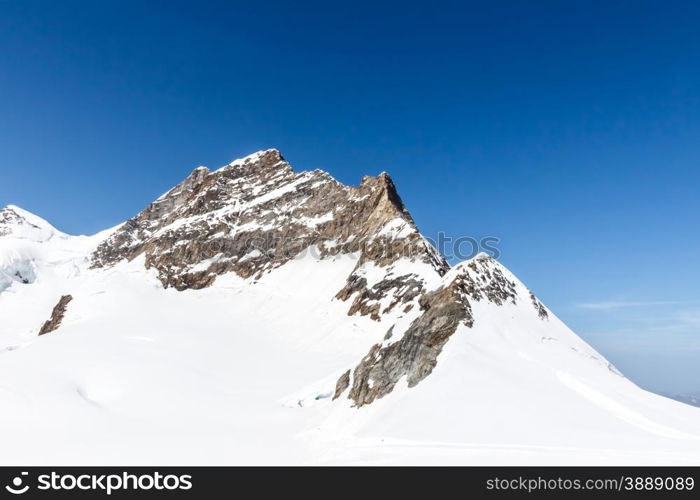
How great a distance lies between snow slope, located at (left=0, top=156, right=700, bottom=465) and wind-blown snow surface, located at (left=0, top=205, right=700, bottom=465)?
11 cm

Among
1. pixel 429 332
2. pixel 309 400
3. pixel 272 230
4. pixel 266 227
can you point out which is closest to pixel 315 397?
pixel 309 400

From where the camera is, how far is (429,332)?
29078 mm

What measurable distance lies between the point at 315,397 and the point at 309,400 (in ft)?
1.75

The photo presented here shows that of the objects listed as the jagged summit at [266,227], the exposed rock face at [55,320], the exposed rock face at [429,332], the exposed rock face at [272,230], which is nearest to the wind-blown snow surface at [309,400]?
the exposed rock face at [429,332]

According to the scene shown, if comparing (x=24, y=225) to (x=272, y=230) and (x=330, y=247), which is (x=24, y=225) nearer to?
(x=272, y=230)

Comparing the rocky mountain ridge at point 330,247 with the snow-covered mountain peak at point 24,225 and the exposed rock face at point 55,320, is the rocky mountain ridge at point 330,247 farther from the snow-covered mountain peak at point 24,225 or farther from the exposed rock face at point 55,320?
the snow-covered mountain peak at point 24,225

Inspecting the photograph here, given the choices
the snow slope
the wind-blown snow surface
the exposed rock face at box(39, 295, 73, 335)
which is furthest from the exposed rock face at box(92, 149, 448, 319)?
the exposed rock face at box(39, 295, 73, 335)

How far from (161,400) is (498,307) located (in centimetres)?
2917

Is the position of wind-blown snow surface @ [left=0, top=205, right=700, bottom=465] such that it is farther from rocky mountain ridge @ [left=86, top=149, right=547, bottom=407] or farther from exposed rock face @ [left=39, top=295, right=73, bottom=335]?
exposed rock face @ [left=39, top=295, right=73, bottom=335]

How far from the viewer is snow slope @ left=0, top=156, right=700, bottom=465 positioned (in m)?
19.9

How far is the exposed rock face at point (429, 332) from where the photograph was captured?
27.9m
